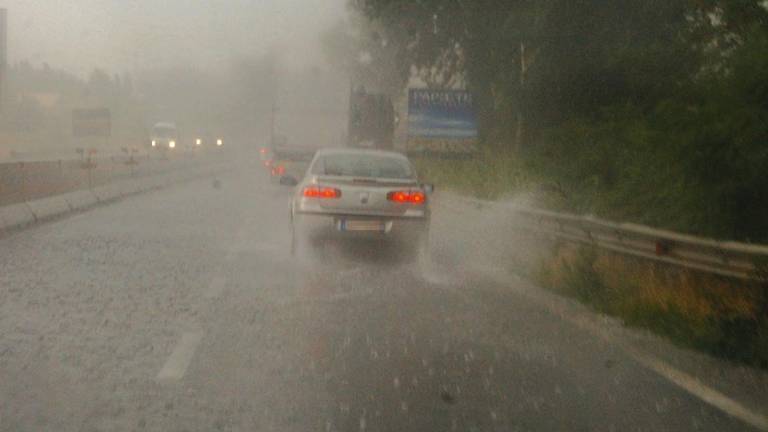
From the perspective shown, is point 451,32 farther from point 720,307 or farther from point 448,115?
point 720,307

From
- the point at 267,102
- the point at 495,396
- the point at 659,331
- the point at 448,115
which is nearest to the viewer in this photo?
the point at 495,396

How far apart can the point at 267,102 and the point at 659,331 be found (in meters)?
78.7

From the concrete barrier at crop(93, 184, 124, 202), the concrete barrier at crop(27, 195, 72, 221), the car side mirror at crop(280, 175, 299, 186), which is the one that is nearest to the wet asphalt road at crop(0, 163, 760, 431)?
the car side mirror at crop(280, 175, 299, 186)

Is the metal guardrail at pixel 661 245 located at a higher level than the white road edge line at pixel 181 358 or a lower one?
higher

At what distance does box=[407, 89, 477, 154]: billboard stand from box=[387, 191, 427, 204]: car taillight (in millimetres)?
23655

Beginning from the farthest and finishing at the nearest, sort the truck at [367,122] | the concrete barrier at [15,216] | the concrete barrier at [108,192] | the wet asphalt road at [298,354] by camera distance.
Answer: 1. the truck at [367,122]
2. the concrete barrier at [108,192]
3. the concrete barrier at [15,216]
4. the wet asphalt road at [298,354]

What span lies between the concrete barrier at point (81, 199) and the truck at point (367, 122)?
18.8 m

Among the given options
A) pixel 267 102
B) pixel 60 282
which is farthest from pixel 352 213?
pixel 267 102

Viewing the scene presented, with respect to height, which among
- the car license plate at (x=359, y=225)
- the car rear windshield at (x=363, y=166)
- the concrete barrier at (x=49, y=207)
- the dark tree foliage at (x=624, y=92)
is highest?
the dark tree foliage at (x=624, y=92)

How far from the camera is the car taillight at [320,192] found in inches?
629

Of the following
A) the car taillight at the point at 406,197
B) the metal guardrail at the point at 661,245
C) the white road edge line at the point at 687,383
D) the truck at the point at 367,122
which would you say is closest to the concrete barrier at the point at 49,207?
the car taillight at the point at 406,197

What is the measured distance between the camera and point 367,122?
4625cm

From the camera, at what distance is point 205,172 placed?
183ft

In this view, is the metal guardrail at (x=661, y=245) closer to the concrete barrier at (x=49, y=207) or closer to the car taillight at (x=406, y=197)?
the car taillight at (x=406, y=197)
